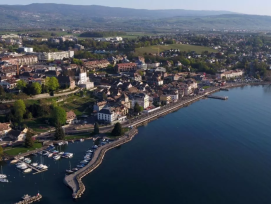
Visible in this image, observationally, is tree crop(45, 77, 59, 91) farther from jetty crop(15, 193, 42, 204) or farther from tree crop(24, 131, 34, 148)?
jetty crop(15, 193, 42, 204)

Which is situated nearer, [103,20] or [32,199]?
[32,199]

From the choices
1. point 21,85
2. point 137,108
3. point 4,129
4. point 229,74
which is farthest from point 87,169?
point 229,74

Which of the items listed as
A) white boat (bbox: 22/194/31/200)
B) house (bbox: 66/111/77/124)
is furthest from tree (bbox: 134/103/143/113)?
white boat (bbox: 22/194/31/200)

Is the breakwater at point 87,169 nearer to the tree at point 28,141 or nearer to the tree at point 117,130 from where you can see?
the tree at point 117,130

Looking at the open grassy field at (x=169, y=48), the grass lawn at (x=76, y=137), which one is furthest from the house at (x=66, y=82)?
the open grassy field at (x=169, y=48)

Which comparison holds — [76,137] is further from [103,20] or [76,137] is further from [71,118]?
[103,20]

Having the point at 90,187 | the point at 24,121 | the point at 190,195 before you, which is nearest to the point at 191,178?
the point at 190,195
